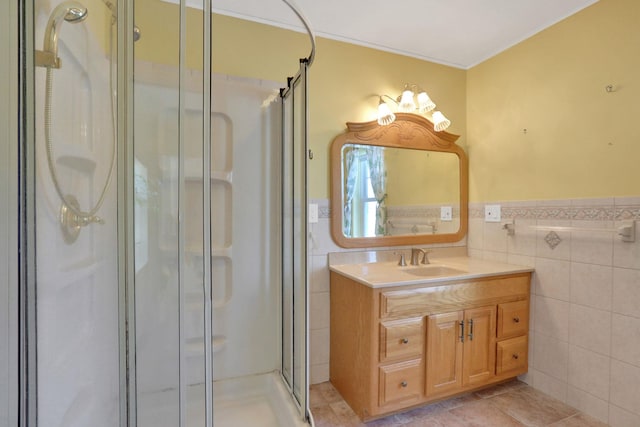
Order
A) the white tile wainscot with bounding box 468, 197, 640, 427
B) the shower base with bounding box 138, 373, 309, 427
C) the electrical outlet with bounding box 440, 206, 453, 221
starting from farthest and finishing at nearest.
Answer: the electrical outlet with bounding box 440, 206, 453, 221, the white tile wainscot with bounding box 468, 197, 640, 427, the shower base with bounding box 138, 373, 309, 427

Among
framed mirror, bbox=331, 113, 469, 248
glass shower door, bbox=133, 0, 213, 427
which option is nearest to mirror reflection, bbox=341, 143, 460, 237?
framed mirror, bbox=331, 113, 469, 248

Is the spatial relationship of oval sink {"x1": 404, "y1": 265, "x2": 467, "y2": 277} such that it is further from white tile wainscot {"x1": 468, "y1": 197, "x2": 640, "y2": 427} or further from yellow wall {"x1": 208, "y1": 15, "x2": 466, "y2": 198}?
yellow wall {"x1": 208, "y1": 15, "x2": 466, "y2": 198}

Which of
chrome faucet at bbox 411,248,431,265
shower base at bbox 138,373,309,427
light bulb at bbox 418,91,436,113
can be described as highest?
light bulb at bbox 418,91,436,113

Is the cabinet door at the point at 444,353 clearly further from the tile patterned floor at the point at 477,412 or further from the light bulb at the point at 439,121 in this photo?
the light bulb at the point at 439,121

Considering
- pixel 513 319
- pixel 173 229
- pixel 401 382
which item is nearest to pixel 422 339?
pixel 401 382

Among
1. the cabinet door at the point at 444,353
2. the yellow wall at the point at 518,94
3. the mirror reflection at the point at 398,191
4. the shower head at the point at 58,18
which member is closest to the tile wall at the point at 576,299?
the yellow wall at the point at 518,94

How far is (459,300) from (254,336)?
1171 mm

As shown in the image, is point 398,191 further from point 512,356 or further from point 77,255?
point 77,255

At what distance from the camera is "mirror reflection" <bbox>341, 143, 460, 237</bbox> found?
1.98 m

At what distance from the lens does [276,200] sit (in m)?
1.65

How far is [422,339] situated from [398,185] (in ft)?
3.39

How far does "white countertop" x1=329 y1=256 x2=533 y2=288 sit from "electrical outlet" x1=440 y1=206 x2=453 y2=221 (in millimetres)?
302

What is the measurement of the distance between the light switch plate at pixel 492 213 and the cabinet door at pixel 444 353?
32.2 inches

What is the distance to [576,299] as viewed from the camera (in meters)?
1.66
